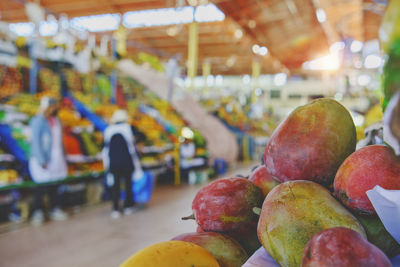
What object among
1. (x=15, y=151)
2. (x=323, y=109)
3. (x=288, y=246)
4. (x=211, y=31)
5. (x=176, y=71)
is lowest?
(x=15, y=151)

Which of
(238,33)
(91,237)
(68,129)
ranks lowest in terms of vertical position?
(91,237)

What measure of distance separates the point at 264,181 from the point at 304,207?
11.7 inches

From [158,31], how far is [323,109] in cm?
2182

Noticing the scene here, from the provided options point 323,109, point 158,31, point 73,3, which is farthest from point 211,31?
point 323,109

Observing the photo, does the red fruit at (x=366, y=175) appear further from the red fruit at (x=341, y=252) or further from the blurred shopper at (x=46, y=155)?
the blurred shopper at (x=46, y=155)

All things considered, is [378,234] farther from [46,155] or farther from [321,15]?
[321,15]

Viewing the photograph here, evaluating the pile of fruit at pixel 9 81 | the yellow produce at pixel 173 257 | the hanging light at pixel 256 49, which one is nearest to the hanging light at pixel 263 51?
the hanging light at pixel 256 49

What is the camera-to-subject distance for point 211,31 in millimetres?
20500

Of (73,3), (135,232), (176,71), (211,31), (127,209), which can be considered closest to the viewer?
(135,232)

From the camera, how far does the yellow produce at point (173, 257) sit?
69cm

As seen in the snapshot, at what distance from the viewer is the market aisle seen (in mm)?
3113

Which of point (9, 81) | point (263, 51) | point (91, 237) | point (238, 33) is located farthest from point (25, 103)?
point (263, 51)

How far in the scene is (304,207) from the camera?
2.38ft

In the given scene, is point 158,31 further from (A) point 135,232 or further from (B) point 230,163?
(A) point 135,232
